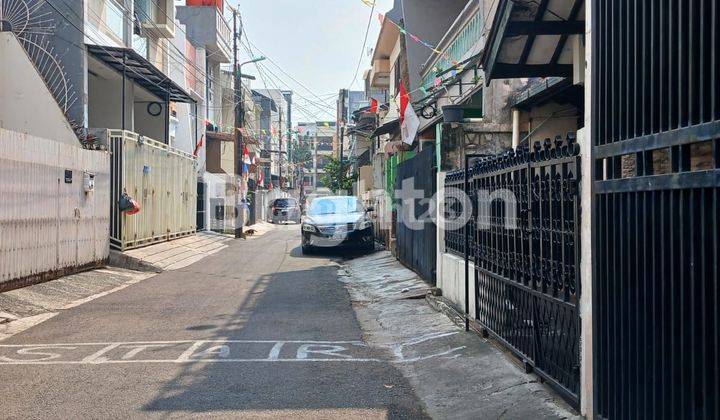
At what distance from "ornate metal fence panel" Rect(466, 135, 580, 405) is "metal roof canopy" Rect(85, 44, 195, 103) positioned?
12.6m

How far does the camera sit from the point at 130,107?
20531 mm

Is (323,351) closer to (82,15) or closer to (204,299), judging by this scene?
(204,299)

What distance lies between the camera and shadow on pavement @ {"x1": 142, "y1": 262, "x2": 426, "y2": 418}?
5203mm

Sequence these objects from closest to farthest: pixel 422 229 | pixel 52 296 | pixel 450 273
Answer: pixel 450 273 < pixel 52 296 < pixel 422 229

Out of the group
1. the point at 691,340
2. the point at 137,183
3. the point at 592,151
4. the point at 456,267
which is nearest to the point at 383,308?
the point at 456,267

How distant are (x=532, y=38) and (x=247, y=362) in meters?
4.47

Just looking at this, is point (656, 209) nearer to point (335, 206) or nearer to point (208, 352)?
point (208, 352)

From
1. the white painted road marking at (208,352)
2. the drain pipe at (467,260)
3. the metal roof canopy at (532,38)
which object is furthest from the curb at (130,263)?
the metal roof canopy at (532,38)

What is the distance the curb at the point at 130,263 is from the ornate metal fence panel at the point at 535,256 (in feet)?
32.8

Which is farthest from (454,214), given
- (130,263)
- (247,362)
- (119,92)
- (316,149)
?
(316,149)

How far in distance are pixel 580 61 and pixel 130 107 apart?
53.5 ft

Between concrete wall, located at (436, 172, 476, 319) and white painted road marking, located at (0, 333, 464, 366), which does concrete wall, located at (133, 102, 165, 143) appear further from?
white painted road marking, located at (0, 333, 464, 366)

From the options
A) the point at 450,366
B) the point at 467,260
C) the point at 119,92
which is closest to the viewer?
the point at 450,366

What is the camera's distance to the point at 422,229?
11969 millimetres
